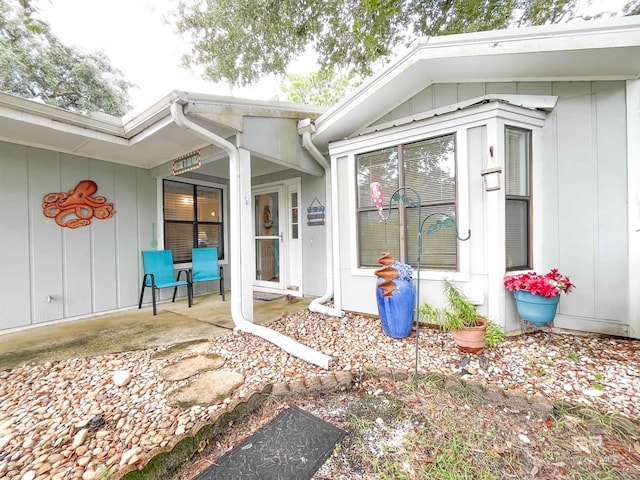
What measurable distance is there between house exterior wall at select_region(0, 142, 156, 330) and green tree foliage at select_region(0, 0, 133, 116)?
7.08m

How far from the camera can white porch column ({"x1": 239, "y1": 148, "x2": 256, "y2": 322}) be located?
312 centimetres

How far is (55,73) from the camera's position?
29.2 feet

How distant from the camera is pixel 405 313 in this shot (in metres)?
2.73

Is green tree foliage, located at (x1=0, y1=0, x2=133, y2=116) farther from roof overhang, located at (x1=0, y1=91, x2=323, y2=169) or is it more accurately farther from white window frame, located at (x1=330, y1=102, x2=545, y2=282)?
white window frame, located at (x1=330, y1=102, x2=545, y2=282)

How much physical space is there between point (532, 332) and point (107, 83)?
556 inches

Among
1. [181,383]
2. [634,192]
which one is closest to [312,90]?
[634,192]

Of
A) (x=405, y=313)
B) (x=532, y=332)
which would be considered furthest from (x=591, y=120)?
(x=405, y=313)

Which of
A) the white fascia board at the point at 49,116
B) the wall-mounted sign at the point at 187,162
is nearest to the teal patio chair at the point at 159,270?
the wall-mounted sign at the point at 187,162

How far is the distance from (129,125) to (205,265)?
225 cm

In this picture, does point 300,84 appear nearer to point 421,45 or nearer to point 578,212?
point 421,45

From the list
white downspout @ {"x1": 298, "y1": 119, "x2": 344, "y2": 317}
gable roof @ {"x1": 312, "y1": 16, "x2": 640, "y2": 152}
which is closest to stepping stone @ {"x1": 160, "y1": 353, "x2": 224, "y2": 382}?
white downspout @ {"x1": 298, "y1": 119, "x2": 344, "y2": 317}

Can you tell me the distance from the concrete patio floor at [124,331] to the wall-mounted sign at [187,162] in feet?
6.40

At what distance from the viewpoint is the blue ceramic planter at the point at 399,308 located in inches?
106

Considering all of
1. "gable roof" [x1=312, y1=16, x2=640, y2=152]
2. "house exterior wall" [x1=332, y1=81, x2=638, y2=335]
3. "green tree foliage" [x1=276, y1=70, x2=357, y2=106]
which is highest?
"green tree foliage" [x1=276, y1=70, x2=357, y2=106]
